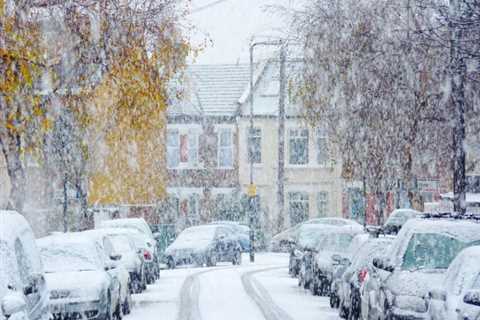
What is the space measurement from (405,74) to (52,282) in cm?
1483

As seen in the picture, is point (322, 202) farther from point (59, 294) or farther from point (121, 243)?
point (59, 294)

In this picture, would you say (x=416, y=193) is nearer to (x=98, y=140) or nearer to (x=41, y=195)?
(x=98, y=140)

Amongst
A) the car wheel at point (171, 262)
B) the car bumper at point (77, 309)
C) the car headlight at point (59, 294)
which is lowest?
the car wheel at point (171, 262)

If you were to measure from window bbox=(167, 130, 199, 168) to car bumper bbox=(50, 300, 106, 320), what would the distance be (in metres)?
43.4

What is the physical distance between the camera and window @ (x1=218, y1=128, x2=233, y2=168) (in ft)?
201

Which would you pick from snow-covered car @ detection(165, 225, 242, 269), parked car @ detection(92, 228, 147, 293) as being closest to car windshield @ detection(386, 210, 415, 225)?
parked car @ detection(92, 228, 147, 293)

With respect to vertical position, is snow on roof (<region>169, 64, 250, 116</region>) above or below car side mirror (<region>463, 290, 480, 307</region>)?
above

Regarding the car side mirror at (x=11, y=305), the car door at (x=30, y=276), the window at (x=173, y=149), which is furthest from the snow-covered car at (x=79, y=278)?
the window at (x=173, y=149)

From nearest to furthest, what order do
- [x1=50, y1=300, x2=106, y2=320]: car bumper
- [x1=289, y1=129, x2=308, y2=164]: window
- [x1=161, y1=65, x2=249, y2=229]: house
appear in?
[x1=50, y1=300, x2=106, y2=320]: car bumper
[x1=161, y1=65, x2=249, y2=229]: house
[x1=289, y1=129, x2=308, y2=164]: window

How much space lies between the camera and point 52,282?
18.2 metres

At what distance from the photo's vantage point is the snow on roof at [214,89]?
6191 cm

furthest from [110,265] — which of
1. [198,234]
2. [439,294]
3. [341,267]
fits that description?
[198,234]

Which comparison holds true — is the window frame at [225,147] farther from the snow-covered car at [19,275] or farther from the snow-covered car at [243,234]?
the snow-covered car at [19,275]

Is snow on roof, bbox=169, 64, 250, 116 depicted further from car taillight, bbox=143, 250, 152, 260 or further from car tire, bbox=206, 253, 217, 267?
car taillight, bbox=143, 250, 152, 260
